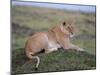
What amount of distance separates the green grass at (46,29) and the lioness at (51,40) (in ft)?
0.17

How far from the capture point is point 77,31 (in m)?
2.67

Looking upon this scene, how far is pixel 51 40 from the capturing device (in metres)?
2.54

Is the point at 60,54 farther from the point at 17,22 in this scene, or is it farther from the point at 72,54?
the point at 17,22

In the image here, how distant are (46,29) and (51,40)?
0.15 metres

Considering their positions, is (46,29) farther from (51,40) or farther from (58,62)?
(58,62)

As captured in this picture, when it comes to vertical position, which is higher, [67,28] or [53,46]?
[67,28]

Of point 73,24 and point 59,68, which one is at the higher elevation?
point 73,24

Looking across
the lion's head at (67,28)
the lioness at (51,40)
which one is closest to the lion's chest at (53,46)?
the lioness at (51,40)

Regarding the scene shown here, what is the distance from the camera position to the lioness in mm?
2463

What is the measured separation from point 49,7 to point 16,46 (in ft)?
2.03

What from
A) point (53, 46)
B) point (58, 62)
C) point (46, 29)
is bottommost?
point (58, 62)

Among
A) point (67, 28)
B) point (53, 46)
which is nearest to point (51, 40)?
point (53, 46)

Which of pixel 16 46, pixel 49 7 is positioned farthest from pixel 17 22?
pixel 49 7

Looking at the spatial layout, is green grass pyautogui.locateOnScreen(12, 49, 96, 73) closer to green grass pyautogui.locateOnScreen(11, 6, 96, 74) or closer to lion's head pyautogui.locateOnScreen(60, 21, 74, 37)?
green grass pyautogui.locateOnScreen(11, 6, 96, 74)
